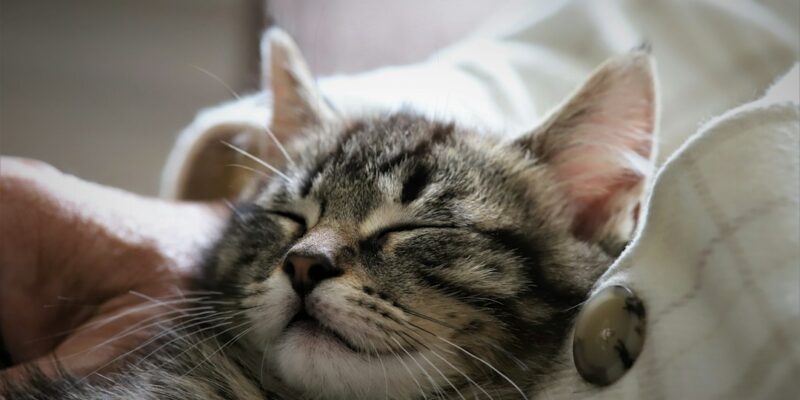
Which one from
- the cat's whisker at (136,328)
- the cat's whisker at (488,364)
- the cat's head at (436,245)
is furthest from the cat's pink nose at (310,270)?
the cat's whisker at (136,328)

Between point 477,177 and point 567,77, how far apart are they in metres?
0.67

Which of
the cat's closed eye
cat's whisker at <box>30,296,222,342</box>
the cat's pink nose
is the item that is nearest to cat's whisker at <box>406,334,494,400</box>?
the cat's pink nose

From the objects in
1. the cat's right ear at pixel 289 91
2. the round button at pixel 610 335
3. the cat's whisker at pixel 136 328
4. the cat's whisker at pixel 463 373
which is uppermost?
the cat's right ear at pixel 289 91

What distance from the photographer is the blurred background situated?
2094 millimetres

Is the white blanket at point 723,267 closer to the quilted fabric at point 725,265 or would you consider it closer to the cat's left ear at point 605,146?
the quilted fabric at point 725,265

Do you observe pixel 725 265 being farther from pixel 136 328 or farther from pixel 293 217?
pixel 136 328

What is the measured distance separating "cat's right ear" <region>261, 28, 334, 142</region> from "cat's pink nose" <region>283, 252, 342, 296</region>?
40 centimetres

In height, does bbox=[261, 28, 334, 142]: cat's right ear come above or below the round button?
above

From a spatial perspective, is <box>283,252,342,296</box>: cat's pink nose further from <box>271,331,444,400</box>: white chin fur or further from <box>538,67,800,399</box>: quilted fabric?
<box>538,67,800,399</box>: quilted fabric

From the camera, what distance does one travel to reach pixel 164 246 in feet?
3.54

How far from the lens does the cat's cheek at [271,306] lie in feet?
2.43

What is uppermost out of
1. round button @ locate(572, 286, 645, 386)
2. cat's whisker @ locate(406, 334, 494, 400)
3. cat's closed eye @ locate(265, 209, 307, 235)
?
cat's closed eye @ locate(265, 209, 307, 235)

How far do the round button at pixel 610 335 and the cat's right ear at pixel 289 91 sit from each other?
1.97ft

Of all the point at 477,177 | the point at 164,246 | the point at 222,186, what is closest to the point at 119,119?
the point at 222,186
